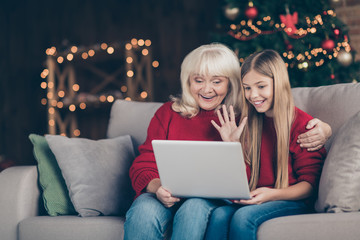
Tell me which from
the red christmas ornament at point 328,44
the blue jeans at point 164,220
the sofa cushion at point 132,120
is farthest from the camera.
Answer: the red christmas ornament at point 328,44

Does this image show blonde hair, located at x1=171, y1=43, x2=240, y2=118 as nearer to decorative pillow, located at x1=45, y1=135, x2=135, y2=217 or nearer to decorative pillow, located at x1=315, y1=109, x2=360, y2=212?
decorative pillow, located at x1=45, y1=135, x2=135, y2=217

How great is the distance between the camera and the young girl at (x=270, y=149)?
1577 mm

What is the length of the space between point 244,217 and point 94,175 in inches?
28.2

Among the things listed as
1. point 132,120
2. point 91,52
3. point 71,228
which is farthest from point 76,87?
point 71,228

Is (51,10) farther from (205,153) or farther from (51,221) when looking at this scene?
(205,153)

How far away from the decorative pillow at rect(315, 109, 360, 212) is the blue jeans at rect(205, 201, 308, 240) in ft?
0.32

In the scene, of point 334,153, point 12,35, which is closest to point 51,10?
point 12,35

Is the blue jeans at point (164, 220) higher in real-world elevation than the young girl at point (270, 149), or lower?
lower

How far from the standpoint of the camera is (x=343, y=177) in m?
1.52

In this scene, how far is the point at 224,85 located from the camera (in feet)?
6.33

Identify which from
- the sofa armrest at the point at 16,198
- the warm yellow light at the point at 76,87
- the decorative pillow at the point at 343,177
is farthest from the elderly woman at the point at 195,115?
the warm yellow light at the point at 76,87

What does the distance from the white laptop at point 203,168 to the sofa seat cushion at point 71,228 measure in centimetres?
32

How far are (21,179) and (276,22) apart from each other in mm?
1985

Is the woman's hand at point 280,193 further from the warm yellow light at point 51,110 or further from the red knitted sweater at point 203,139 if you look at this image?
the warm yellow light at point 51,110
